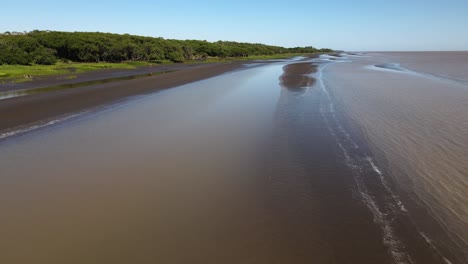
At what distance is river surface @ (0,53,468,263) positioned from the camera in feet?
14.5

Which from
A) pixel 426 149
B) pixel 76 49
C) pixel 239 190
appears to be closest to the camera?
pixel 239 190

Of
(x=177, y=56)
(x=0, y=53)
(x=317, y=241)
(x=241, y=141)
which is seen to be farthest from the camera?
(x=177, y=56)

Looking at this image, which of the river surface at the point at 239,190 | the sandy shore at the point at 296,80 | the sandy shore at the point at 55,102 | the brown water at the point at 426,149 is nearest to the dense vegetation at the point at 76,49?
the sandy shore at the point at 55,102

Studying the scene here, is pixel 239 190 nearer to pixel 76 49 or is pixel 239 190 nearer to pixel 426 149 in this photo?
pixel 426 149

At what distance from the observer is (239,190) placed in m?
6.36

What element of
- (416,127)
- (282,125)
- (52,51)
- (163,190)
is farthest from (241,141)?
(52,51)

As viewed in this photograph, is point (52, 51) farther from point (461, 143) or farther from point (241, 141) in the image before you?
point (461, 143)

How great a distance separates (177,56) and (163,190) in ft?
198

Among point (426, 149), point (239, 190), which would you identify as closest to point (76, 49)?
point (239, 190)

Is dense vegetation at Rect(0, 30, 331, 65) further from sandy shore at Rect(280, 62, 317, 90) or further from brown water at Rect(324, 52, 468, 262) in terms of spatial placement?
brown water at Rect(324, 52, 468, 262)

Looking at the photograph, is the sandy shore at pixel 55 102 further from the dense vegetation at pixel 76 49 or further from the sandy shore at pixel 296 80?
the dense vegetation at pixel 76 49

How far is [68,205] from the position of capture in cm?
579

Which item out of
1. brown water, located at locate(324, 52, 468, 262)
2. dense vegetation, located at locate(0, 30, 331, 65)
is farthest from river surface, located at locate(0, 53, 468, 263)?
dense vegetation, located at locate(0, 30, 331, 65)

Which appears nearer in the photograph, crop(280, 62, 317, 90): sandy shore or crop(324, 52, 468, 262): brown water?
crop(324, 52, 468, 262): brown water
